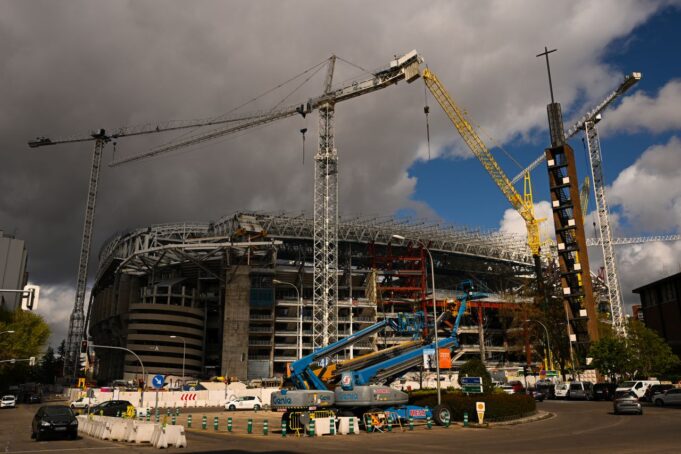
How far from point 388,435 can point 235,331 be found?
8440 cm

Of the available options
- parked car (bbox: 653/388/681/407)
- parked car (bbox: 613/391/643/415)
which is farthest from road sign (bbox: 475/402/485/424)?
parked car (bbox: 653/388/681/407)

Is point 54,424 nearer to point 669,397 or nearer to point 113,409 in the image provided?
point 113,409

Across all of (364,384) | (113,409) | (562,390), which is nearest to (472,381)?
(364,384)

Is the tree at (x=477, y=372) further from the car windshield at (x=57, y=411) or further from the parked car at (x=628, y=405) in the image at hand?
the car windshield at (x=57, y=411)

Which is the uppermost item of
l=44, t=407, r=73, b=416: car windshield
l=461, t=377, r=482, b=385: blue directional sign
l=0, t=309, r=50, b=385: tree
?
l=0, t=309, r=50, b=385: tree

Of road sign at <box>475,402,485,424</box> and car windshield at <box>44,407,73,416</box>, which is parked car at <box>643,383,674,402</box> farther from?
car windshield at <box>44,407,73,416</box>

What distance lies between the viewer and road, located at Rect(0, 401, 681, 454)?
18.7 meters

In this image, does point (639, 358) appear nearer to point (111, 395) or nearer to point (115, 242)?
point (111, 395)

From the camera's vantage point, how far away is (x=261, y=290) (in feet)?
370

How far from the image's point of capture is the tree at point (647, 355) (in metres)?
58.7

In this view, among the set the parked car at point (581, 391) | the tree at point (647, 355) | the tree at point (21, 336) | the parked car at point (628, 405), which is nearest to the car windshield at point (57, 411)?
the parked car at point (628, 405)

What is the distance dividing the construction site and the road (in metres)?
63.4

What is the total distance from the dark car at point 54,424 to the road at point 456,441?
0.55 meters

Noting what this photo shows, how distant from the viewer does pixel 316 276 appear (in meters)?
97.0
